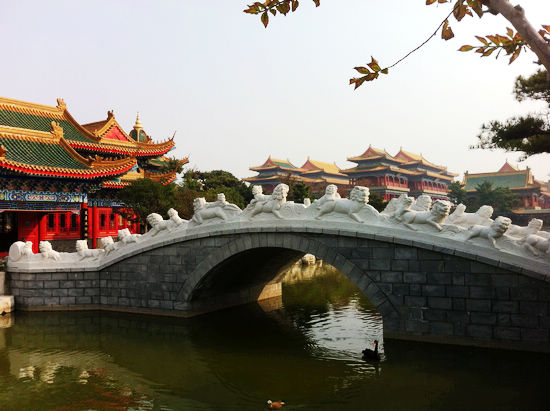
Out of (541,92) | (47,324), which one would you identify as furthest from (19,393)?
(541,92)

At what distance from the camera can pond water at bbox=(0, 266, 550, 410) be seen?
280 inches

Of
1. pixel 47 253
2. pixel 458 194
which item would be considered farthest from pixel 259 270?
pixel 458 194

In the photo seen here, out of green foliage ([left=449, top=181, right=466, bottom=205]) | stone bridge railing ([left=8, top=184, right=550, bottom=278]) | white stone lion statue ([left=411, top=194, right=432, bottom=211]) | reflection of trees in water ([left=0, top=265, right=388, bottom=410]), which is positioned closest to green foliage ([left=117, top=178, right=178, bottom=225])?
stone bridge railing ([left=8, top=184, right=550, bottom=278])

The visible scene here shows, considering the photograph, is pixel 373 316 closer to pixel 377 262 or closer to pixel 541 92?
pixel 377 262

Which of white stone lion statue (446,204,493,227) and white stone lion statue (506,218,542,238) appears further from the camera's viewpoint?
white stone lion statue (446,204,493,227)

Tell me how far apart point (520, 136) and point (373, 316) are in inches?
222

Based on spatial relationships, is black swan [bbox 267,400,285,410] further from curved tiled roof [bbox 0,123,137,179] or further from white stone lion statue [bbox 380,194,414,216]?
curved tiled roof [bbox 0,123,137,179]

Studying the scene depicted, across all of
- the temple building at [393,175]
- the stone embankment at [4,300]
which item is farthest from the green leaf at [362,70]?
the temple building at [393,175]

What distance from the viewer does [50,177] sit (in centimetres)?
1580

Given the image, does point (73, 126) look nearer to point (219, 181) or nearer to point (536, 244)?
point (219, 181)

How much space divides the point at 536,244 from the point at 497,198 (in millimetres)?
38546

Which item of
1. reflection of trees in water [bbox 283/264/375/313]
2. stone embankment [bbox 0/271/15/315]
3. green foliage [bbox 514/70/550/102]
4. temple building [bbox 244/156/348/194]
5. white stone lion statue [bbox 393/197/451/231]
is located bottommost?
reflection of trees in water [bbox 283/264/375/313]

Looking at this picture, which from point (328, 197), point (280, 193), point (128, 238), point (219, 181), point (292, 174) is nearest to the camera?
point (328, 197)

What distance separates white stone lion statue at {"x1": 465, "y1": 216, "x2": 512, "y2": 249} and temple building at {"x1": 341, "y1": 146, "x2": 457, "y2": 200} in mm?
40166
